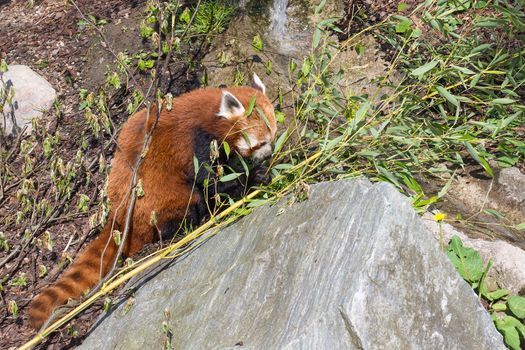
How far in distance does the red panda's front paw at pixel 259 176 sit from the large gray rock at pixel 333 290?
3.61 feet

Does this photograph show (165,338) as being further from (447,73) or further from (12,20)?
(12,20)

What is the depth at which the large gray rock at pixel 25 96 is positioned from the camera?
475 cm

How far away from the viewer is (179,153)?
419cm

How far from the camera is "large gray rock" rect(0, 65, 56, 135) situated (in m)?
4.75

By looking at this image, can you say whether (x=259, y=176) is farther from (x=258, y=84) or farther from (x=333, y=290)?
(x=333, y=290)

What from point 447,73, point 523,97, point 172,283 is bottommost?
point 523,97

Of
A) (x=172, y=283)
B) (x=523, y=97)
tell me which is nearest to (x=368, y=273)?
→ (x=172, y=283)

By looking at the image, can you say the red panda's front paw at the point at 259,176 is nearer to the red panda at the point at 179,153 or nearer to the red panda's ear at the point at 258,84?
the red panda at the point at 179,153

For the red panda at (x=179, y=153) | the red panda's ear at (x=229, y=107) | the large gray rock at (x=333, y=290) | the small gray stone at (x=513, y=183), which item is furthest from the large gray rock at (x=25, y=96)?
the small gray stone at (x=513, y=183)

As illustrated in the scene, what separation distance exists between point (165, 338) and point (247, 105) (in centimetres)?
193

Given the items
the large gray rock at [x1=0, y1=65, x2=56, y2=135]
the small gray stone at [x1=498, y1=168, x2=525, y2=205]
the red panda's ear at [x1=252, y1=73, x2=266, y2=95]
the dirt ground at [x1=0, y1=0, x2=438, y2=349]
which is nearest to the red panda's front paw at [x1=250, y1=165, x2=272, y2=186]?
the red panda's ear at [x1=252, y1=73, x2=266, y2=95]

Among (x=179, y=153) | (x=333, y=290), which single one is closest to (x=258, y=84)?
(x=179, y=153)

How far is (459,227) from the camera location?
359 centimetres

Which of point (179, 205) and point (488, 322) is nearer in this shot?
point (488, 322)
